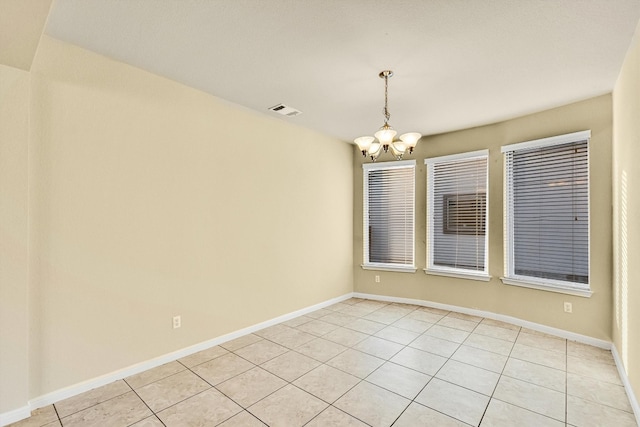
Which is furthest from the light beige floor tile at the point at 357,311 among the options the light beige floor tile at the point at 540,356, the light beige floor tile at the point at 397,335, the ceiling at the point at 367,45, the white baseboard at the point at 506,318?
the ceiling at the point at 367,45

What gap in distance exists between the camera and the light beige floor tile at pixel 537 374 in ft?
8.39

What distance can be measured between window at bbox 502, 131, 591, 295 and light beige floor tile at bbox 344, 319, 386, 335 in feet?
5.99

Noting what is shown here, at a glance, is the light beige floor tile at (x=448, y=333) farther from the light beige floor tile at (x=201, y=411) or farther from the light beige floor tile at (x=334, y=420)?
the light beige floor tile at (x=201, y=411)

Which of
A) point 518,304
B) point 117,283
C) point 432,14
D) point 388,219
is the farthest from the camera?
point 388,219

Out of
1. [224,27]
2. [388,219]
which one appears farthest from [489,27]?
[388,219]

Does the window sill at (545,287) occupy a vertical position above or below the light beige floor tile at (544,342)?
above

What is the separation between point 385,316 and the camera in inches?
171

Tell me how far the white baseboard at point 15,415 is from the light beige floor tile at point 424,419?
8.32ft

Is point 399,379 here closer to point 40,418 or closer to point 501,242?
point 501,242

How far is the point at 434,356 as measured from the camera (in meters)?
3.10

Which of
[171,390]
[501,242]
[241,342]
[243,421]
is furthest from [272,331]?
[501,242]

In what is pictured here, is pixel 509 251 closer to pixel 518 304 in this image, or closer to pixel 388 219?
pixel 518 304

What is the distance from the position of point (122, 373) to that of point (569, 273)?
4809mm

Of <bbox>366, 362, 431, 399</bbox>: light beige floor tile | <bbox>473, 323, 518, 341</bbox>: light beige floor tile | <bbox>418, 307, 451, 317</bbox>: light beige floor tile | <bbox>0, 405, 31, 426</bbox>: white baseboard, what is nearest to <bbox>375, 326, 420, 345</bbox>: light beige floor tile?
<bbox>366, 362, 431, 399</bbox>: light beige floor tile
